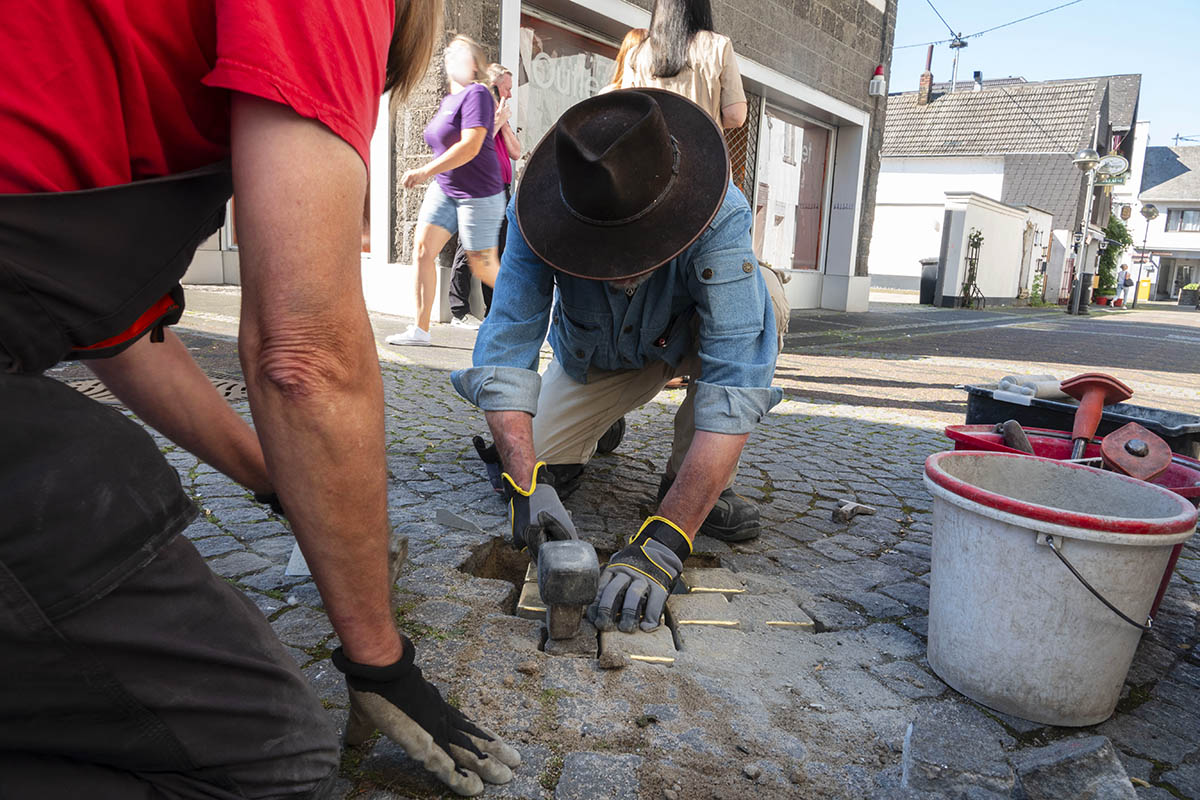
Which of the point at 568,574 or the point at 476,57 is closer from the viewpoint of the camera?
the point at 568,574

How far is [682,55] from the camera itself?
430cm

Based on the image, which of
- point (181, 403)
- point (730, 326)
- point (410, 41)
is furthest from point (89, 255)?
point (730, 326)

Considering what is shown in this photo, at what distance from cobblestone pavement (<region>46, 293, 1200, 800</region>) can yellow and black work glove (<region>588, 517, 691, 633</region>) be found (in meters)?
0.08

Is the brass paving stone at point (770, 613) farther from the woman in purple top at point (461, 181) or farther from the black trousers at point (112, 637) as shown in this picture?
the woman in purple top at point (461, 181)

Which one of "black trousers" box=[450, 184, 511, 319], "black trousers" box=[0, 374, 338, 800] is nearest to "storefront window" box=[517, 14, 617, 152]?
"black trousers" box=[450, 184, 511, 319]

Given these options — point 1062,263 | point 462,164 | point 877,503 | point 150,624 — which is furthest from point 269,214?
point 1062,263

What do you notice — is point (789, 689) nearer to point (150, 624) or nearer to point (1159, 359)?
point (150, 624)

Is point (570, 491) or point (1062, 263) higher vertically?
point (1062, 263)

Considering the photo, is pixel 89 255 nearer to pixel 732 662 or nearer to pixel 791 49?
pixel 732 662

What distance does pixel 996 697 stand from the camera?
6.44 ft

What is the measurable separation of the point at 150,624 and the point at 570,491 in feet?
7.50

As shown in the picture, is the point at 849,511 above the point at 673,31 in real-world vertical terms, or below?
below

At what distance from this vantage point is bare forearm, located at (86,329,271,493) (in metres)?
1.72

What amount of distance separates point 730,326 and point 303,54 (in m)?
1.62
